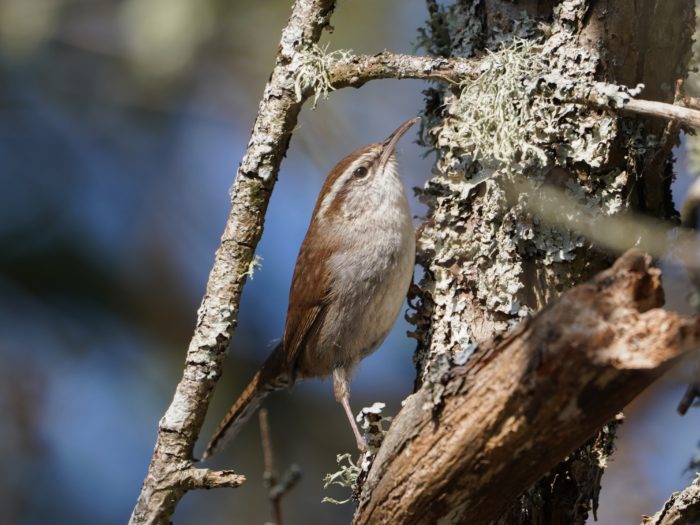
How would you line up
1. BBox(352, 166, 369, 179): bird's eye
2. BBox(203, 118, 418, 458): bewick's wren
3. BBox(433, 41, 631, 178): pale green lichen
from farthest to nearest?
BBox(352, 166, 369, 179): bird's eye < BBox(203, 118, 418, 458): bewick's wren < BBox(433, 41, 631, 178): pale green lichen

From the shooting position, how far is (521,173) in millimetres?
3604

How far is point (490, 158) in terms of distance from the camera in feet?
12.1

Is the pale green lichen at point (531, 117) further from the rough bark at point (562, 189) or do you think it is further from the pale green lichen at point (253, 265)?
the pale green lichen at point (253, 265)

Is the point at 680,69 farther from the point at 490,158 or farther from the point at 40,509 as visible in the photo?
the point at 40,509

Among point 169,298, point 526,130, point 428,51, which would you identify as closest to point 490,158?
point 526,130

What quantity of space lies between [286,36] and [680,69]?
5.47ft

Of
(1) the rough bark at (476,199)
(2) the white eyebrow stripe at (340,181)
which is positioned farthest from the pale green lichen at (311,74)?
(2) the white eyebrow stripe at (340,181)

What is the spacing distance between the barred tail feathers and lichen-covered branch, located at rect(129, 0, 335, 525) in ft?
5.23

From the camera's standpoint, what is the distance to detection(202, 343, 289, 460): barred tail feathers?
5.17 m

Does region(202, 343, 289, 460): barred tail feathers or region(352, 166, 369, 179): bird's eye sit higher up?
region(352, 166, 369, 179): bird's eye

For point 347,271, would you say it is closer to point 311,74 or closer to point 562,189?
point 311,74

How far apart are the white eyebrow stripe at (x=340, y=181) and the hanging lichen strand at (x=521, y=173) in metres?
1.06

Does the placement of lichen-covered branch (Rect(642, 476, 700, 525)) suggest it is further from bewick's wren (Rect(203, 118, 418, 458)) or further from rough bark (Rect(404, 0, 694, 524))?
bewick's wren (Rect(203, 118, 418, 458))

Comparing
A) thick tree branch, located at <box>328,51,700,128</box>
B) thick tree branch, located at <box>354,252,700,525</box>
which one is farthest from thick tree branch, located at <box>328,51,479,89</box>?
thick tree branch, located at <box>354,252,700,525</box>
